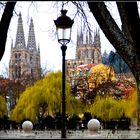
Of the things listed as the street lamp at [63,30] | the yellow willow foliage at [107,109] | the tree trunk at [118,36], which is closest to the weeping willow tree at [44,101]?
the yellow willow foliage at [107,109]

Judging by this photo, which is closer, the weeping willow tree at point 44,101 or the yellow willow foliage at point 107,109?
the weeping willow tree at point 44,101

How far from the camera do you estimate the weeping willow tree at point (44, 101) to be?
174 ft

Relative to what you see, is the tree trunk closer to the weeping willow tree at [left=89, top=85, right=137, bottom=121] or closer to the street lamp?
the street lamp

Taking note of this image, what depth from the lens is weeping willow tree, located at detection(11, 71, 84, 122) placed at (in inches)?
2087

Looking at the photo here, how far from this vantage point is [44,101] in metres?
53.6

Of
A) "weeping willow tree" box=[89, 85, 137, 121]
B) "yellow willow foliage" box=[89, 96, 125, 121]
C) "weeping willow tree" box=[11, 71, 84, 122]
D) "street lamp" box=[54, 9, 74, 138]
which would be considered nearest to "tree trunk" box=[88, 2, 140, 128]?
"street lamp" box=[54, 9, 74, 138]

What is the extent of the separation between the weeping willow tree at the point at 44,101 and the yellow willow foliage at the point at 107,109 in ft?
12.2

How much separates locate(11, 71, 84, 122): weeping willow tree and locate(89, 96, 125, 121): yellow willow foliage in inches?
147

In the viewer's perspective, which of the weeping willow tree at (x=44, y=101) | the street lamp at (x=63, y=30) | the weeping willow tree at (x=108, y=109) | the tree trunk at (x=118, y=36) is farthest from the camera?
the weeping willow tree at (x=108, y=109)

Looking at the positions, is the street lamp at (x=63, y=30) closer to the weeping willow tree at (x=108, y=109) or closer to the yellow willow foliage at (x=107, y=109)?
the weeping willow tree at (x=108, y=109)

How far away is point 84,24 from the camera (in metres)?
13.6

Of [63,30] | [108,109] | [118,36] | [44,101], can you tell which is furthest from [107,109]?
[118,36]

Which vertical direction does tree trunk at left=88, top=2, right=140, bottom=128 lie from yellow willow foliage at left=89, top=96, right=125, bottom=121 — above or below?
below

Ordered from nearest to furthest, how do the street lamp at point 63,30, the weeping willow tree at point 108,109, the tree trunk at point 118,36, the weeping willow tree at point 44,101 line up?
the tree trunk at point 118,36, the street lamp at point 63,30, the weeping willow tree at point 44,101, the weeping willow tree at point 108,109
